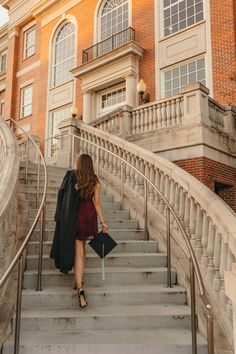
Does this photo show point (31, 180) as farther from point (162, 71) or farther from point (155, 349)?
point (162, 71)

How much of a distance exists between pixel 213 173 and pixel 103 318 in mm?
6276

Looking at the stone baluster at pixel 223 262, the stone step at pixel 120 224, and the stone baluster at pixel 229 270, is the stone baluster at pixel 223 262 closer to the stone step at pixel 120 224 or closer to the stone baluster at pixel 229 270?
the stone baluster at pixel 229 270

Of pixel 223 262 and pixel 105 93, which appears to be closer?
pixel 223 262

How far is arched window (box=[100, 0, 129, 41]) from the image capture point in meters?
17.2

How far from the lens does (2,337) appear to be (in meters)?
3.64

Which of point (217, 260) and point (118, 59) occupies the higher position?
point (118, 59)

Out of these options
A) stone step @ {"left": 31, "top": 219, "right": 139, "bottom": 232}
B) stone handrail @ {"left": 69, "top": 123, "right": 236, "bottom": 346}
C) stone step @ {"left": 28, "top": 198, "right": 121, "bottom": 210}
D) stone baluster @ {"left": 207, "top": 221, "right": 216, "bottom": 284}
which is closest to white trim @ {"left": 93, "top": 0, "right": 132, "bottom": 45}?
stone handrail @ {"left": 69, "top": 123, "right": 236, "bottom": 346}

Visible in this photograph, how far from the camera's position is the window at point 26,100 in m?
22.6

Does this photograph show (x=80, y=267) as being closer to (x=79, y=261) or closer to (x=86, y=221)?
(x=79, y=261)

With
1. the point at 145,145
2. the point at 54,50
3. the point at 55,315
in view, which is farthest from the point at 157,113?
the point at 54,50

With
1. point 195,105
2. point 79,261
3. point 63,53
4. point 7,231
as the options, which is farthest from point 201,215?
point 63,53

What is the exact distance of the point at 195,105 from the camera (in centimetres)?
935

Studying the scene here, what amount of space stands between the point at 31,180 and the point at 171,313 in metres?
5.24

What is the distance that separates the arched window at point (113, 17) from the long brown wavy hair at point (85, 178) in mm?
14128
